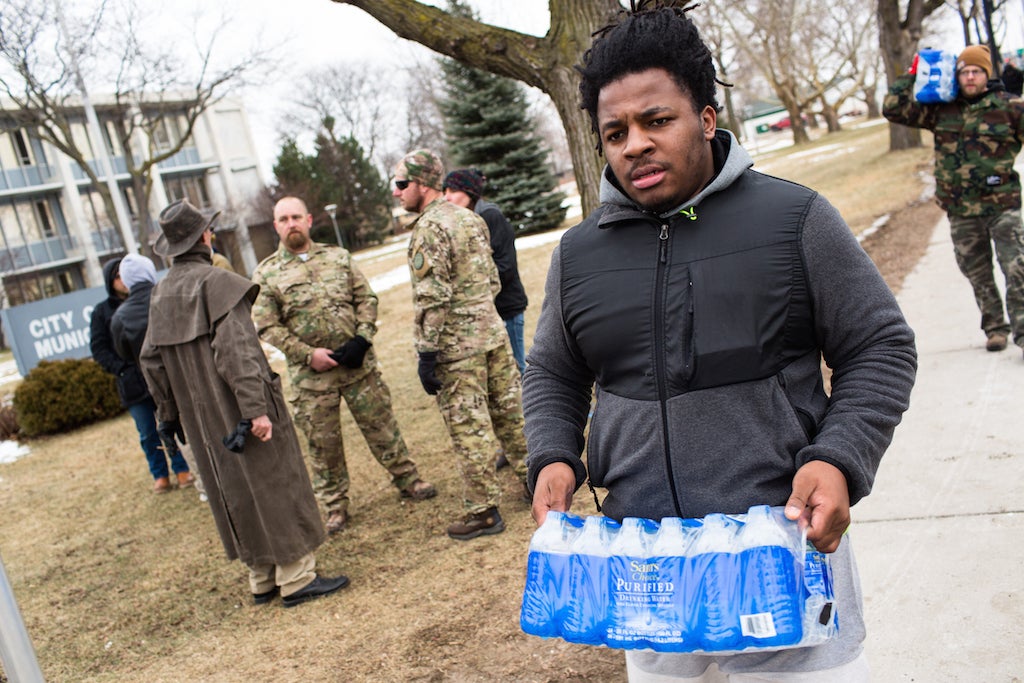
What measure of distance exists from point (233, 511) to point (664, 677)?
3.31 meters

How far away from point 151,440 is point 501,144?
A: 16.8 m

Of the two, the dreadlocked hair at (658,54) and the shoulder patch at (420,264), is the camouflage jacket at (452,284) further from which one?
the dreadlocked hair at (658,54)

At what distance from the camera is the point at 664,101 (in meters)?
1.88

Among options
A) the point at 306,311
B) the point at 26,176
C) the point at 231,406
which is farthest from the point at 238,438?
the point at 26,176

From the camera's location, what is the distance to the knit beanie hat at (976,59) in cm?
583

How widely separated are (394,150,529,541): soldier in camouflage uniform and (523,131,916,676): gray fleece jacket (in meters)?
3.11

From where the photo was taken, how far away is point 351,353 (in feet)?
18.4

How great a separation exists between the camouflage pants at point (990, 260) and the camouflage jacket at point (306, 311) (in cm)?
414

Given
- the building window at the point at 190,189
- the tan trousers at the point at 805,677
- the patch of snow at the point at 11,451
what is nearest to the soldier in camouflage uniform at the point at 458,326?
the tan trousers at the point at 805,677

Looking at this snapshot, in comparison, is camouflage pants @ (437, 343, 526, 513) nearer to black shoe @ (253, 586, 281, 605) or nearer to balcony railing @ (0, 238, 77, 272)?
black shoe @ (253, 586, 281, 605)

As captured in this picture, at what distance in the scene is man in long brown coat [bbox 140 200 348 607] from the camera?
15.2ft

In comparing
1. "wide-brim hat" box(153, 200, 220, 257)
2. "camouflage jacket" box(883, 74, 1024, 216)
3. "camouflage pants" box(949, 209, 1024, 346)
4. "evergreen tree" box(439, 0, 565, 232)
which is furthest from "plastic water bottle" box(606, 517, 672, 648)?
"evergreen tree" box(439, 0, 565, 232)

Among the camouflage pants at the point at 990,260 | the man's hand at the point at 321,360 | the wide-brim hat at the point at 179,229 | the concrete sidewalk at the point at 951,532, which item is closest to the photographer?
the concrete sidewalk at the point at 951,532

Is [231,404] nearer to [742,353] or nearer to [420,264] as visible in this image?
[420,264]
